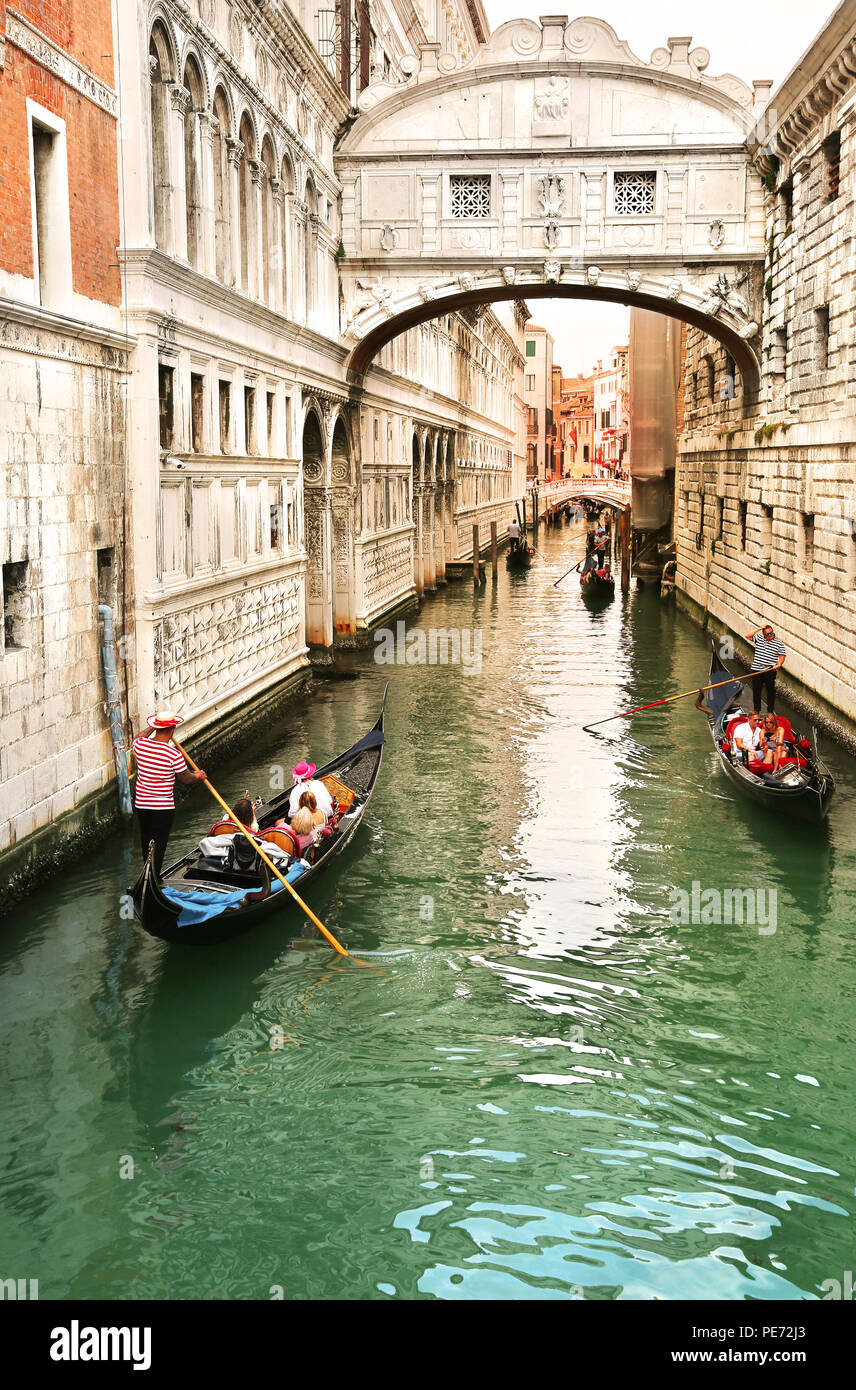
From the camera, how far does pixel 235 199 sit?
10.4m

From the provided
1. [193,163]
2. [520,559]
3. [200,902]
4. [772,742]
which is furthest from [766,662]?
[520,559]

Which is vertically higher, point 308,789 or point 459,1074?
point 308,789

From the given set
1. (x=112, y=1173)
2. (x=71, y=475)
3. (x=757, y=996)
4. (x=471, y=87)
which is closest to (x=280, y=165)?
(x=471, y=87)

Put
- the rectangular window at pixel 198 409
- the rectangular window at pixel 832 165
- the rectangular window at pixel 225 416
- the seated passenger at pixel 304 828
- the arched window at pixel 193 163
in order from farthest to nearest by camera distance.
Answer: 1. the rectangular window at pixel 832 165
2. the rectangular window at pixel 225 416
3. the rectangular window at pixel 198 409
4. the arched window at pixel 193 163
5. the seated passenger at pixel 304 828

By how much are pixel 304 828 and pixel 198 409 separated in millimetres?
3809

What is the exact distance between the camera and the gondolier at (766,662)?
1060 cm

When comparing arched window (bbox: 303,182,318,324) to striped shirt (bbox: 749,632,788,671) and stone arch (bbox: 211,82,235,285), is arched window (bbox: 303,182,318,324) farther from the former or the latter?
striped shirt (bbox: 749,632,788,671)

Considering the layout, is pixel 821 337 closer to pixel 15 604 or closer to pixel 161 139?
pixel 161 139

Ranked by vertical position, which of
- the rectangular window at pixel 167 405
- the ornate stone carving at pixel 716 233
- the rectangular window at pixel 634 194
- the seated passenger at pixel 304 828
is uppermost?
the rectangular window at pixel 634 194

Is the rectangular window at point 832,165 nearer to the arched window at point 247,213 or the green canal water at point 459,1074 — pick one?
the arched window at point 247,213

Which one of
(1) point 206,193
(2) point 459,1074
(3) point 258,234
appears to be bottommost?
(2) point 459,1074

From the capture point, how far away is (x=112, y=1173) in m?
4.37

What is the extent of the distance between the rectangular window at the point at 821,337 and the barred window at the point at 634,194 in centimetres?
283

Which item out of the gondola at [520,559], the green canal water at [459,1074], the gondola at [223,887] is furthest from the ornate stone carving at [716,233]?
the gondola at [520,559]
